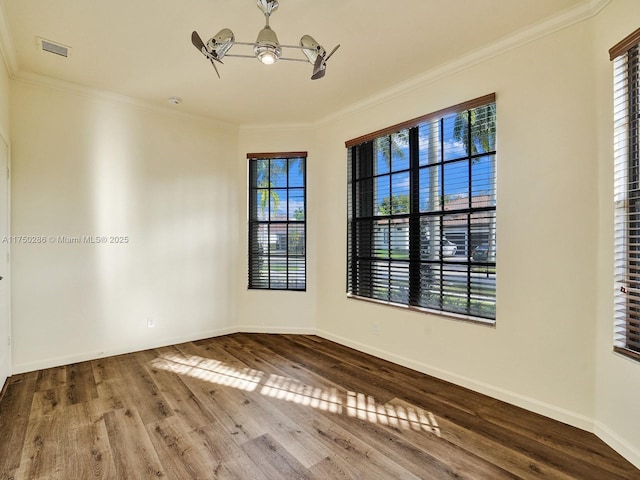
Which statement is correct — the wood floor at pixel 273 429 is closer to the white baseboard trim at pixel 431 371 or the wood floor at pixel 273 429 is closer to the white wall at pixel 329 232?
the white baseboard trim at pixel 431 371

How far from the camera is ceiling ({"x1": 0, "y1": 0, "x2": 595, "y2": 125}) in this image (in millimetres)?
2283

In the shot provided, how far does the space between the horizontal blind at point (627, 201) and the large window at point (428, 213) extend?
0.80m

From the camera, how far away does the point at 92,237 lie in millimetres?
3537

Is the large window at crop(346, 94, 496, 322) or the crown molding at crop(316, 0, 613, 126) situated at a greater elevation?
the crown molding at crop(316, 0, 613, 126)

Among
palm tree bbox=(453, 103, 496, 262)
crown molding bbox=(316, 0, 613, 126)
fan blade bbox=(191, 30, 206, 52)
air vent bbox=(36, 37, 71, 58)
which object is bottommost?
palm tree bbox=(453, 103, 496, 262)

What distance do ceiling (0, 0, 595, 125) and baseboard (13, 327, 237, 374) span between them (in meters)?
2.83

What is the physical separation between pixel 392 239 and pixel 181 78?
107 inches

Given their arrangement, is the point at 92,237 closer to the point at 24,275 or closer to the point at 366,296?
the point at 24,275

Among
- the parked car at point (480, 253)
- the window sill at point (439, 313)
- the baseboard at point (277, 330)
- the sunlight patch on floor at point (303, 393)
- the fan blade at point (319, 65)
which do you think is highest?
the fan blade at point (319, 65)

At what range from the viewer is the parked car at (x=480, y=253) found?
111 inches

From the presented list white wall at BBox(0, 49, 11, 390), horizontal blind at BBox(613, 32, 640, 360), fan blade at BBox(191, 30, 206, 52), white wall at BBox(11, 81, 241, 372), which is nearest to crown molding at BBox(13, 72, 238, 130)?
white wall at BBox(11, 81, 241, 372)

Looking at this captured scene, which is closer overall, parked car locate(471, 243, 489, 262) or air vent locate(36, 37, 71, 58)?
air vent locate(36, 37, 71, 58)

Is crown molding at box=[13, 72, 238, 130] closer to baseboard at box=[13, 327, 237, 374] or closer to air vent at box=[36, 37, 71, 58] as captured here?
air vent at box=[36, 37, 71, 58]

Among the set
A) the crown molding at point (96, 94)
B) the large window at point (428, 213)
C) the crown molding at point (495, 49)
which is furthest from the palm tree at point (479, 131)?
the crown molding at point (96, 94)
